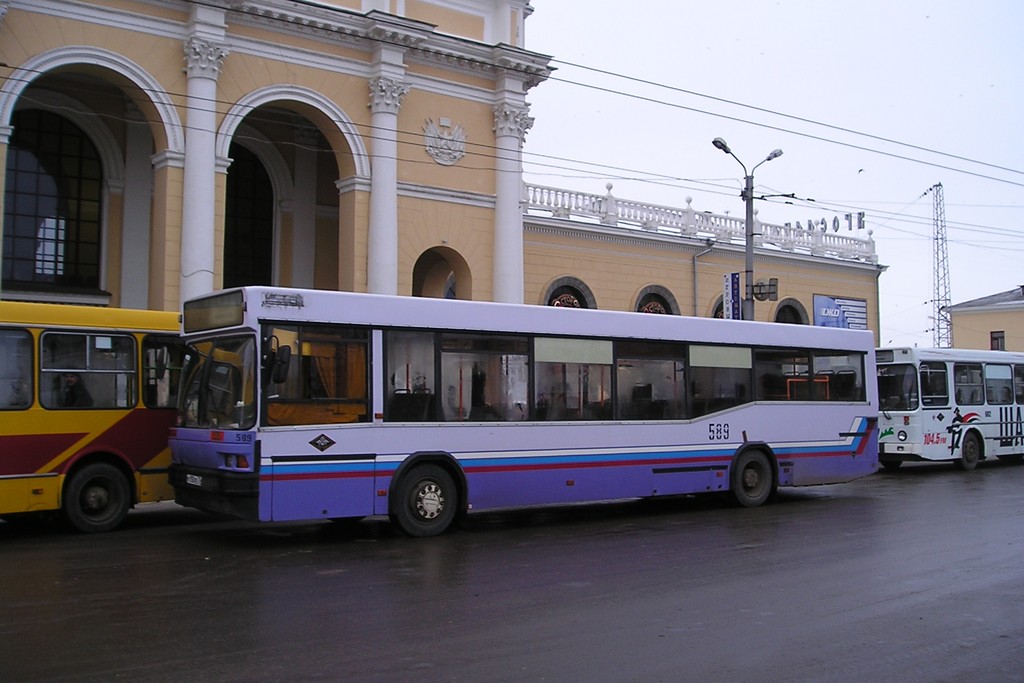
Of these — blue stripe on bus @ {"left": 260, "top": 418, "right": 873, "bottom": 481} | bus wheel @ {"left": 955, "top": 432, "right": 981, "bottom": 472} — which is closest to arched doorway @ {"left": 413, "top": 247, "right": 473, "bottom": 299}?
blue stripe on bus @ {"left": 260, "top": 418, "right": 873, "bottom": 481}

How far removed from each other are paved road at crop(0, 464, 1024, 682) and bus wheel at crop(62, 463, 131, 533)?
245 mm

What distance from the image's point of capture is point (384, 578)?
30.4 feet

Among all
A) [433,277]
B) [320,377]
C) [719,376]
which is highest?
[433,277]

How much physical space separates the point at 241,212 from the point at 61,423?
1451 centimetres

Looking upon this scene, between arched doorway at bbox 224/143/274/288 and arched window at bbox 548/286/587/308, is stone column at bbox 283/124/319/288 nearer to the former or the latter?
arched doorway at bbox 224/143/274/288

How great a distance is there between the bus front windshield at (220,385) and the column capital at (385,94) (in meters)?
12.5

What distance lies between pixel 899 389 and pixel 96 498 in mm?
17532

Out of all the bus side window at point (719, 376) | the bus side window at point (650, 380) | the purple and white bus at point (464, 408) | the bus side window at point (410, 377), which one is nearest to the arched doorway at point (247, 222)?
the purple and white bus at point (464, 408)

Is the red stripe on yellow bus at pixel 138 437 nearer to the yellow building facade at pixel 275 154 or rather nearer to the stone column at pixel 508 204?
the yellow building facade at pixel 275 154

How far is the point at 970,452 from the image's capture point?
2333 cm

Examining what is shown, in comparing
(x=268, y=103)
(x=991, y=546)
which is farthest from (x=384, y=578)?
(x=268, y=103)

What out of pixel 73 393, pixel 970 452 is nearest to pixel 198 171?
pixel 73 393

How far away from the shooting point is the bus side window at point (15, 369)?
11805mm

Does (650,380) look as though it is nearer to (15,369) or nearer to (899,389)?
(15,369)
